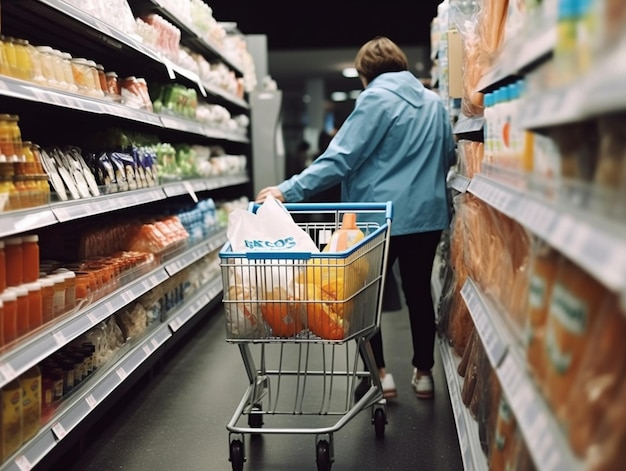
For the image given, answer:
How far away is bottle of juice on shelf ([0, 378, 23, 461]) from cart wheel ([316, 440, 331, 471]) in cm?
97

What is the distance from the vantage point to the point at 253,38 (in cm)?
802

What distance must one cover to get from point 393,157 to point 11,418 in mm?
1899

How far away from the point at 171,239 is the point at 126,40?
3.89 feet

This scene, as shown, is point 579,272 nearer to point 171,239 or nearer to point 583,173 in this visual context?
point 583,173

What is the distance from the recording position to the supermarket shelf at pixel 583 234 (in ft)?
2.85

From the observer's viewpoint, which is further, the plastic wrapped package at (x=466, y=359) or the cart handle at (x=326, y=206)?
the cart handle at (x=326, y=206)

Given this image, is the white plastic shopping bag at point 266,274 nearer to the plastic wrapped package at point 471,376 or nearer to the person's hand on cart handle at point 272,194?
the person's hand on cart handle at point 272,194

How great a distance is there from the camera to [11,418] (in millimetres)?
2207

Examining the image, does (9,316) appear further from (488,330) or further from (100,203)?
(488,330)

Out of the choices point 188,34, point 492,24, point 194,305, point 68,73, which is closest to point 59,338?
point 68,73

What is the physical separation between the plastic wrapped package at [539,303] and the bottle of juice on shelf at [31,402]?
1.55 metres

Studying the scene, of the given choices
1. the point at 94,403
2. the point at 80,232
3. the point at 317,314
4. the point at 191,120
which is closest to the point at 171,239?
the point at 80,232

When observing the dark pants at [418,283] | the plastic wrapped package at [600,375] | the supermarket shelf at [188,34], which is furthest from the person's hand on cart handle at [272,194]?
the plastic wrapped package at [600,375]

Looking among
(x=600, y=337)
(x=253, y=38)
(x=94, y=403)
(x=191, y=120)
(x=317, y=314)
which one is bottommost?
(x=94, y=403)
